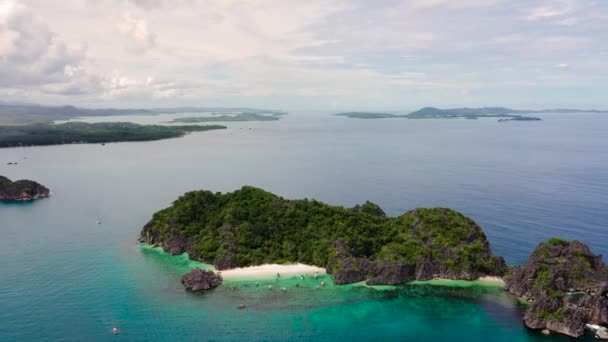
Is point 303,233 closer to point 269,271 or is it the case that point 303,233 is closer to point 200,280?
point 269,271

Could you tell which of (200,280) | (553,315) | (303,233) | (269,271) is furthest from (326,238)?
(553,315)

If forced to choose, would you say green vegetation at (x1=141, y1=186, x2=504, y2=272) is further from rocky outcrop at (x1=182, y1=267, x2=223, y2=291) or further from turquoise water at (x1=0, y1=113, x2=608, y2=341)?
turquoise water at (x1=0, y1=113, x2=608, y2=341)

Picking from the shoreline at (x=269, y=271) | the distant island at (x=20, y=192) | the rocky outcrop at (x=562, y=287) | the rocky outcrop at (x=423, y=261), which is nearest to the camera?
the rocky outcrop at (x=562, y=287)

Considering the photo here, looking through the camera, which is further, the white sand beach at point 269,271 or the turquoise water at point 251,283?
the white sand beach at point 269,271

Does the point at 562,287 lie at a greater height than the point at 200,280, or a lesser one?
greater

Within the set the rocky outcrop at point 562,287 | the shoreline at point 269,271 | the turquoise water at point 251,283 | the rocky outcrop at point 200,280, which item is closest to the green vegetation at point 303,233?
the shoreline at point 269,271

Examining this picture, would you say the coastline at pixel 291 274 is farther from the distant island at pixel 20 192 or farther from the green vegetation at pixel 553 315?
the distant island at pixel 20 192

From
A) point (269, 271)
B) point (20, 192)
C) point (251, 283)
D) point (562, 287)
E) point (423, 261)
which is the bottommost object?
point (251, 283)
